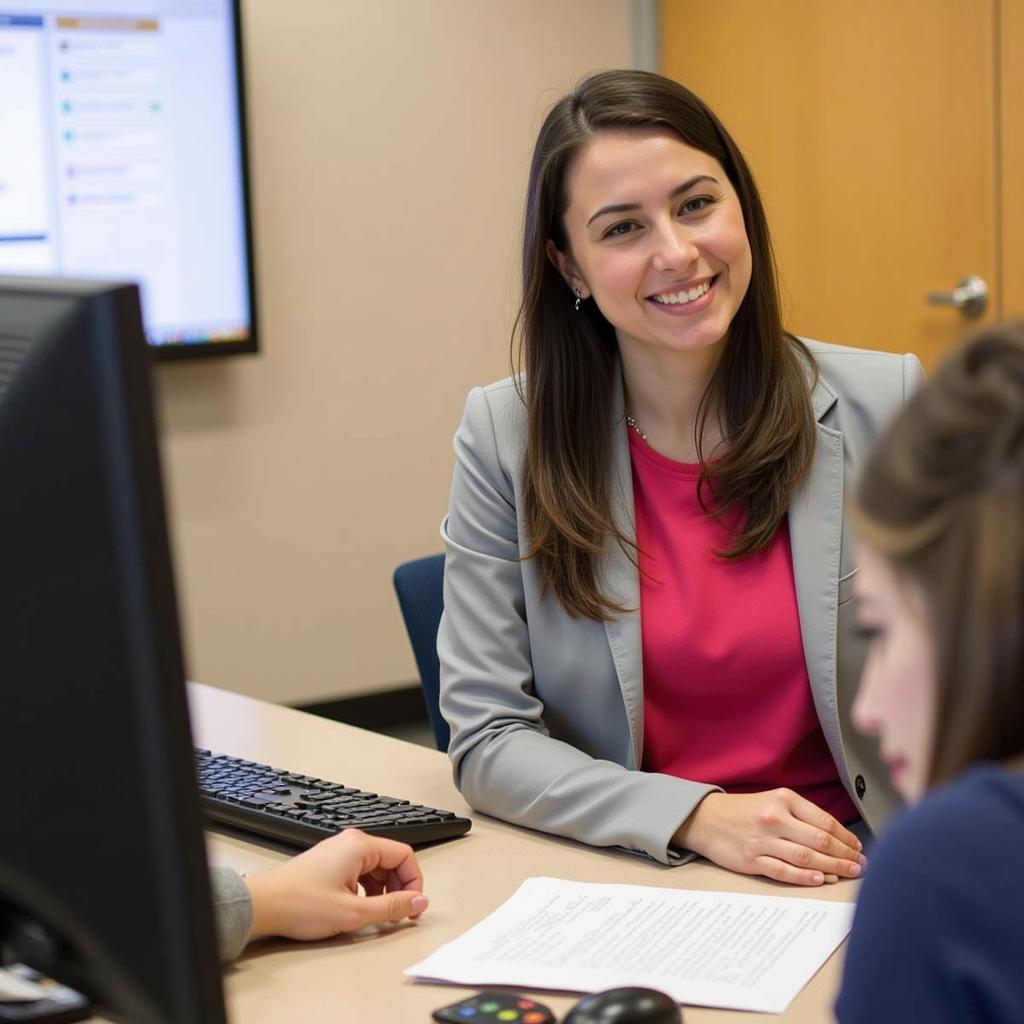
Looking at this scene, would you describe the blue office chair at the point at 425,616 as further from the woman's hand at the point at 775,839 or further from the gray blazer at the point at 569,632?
the woman's hand at the point at 775,839

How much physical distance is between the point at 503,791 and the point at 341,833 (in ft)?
0.83

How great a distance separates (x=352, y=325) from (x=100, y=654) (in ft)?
11.2

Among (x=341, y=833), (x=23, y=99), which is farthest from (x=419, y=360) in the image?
(x=341, y=833)

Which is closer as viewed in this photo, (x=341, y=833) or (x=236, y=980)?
(x=236, y=980)

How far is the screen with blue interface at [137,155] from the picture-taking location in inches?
138

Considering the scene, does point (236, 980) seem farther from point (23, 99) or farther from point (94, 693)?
point (23, 99)

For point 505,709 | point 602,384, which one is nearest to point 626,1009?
point 505,709

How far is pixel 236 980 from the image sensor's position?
122 centimetres

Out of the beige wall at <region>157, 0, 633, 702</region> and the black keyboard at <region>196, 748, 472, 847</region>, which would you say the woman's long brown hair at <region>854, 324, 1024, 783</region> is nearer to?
the black keyboard at <region>196, 748, 472, 847</region>

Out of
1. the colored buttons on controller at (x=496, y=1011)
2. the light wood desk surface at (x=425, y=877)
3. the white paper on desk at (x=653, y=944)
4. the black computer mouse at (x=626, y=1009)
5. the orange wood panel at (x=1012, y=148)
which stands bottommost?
the light wood desk surface at (x=425, y=877)

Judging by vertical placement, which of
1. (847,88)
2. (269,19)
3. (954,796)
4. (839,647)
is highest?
(269,19)

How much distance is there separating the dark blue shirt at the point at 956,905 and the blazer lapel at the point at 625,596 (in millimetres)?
978

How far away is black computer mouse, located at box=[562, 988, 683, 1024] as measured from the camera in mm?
967

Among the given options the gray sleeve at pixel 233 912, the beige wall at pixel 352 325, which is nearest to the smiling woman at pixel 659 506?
the gray sleeve at pixel 233 912
